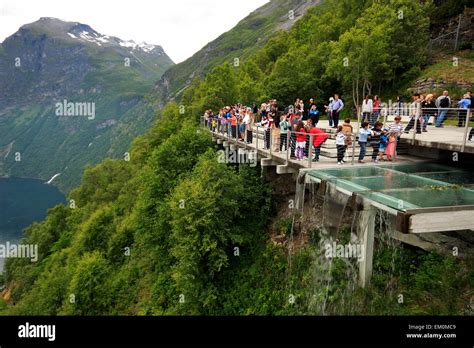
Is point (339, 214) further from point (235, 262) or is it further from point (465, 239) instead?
point (235, 262)

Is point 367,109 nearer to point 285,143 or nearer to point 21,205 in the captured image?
point 285,143

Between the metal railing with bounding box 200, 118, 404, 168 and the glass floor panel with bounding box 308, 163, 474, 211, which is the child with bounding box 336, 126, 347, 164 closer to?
the metal railing with bounding box 200, 118, 404, 168

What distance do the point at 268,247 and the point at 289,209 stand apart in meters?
2.31

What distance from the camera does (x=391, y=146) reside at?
1335 centimetres

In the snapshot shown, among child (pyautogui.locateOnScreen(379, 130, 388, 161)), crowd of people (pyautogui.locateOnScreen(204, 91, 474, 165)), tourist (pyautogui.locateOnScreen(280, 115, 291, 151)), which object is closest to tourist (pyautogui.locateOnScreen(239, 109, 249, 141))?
crowd of people (pyautogui.locateOnScreen(204, 91, 474, 165))

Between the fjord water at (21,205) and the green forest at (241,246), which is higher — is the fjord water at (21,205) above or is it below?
below

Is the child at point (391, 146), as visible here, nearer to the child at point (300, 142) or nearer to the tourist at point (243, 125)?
the child at point (300, 142)

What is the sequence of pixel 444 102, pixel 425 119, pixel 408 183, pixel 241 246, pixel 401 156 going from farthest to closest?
pixel 241 246, pixel 444 102, pixel 425 119, pixel 401 156, pixel 408 183

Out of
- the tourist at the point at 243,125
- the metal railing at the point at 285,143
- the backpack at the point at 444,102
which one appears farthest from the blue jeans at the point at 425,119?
the tourist at the point at 243,125

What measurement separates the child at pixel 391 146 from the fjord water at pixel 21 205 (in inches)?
3694

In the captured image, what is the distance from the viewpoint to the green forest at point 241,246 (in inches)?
426

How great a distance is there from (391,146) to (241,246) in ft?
28.5

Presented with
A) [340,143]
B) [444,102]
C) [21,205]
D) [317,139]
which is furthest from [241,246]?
[21,205]

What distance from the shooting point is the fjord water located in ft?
361
